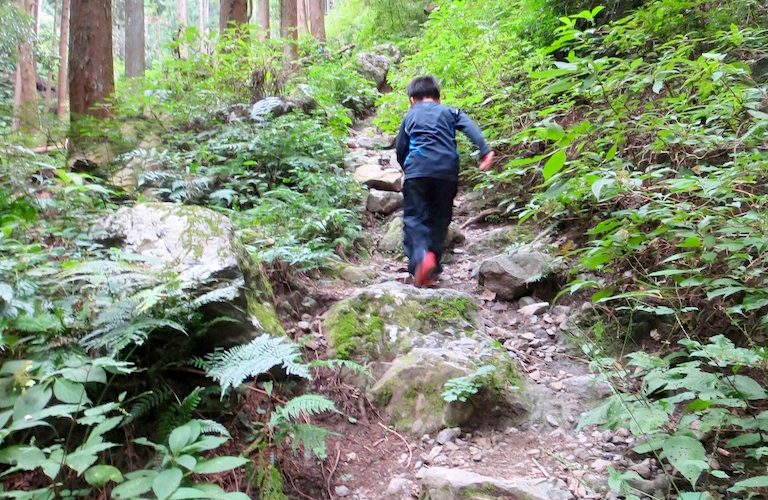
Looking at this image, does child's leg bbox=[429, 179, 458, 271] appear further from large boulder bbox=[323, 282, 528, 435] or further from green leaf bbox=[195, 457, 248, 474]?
green leaf bbox=[195, 457, 248, 474]

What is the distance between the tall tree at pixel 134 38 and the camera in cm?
1532

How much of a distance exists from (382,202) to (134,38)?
42.9ft

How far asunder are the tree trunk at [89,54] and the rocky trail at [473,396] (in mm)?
4850

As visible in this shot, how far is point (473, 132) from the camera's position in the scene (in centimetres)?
500

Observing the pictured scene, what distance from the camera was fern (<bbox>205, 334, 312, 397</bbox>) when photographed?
229cm

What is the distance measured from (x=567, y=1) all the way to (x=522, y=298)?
498cm

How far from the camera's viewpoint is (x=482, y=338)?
383 centimetres

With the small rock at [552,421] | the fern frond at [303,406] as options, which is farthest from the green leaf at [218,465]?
the small rock at [552,421]

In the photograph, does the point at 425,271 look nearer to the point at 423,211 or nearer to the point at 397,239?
the point at 423,211

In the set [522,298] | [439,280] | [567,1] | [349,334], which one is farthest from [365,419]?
[567,1]

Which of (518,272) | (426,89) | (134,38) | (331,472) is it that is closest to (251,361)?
(331,472)

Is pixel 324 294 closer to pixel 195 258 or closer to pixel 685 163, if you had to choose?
pixel 195 258

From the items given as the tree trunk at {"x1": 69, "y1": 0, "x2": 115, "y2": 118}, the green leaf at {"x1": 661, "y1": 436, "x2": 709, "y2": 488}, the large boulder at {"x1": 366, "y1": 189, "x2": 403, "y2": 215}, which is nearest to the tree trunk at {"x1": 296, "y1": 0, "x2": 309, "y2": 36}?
the tree trunk at {"x1": 69, "y1": 0, "x2": 115, "y2": 118}

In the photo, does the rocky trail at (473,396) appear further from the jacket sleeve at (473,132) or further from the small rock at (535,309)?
the jacket sleeve at (473,132)
